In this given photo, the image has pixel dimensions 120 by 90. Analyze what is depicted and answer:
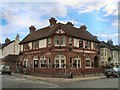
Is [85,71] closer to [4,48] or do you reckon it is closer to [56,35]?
[56,35]

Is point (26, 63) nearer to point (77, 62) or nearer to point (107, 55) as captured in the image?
point (77, 62)

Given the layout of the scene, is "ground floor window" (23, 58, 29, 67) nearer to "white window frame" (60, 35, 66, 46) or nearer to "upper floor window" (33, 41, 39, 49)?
"upper floor window" (33, 41, 39, 49)

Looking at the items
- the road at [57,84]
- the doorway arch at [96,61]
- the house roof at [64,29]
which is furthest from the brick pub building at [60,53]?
the road at [57,84]

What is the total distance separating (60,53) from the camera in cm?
4212

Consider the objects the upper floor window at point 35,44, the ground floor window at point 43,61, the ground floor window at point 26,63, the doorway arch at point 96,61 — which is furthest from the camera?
the doorway arch at point 96,61

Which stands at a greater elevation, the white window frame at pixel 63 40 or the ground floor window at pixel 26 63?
the white window frame at pixel 63 40

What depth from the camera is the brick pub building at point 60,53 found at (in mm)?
41781

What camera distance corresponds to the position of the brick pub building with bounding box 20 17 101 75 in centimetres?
4178

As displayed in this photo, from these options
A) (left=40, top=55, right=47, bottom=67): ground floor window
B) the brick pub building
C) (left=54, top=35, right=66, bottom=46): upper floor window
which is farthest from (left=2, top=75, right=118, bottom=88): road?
(left=40, top=55, right=47, bottom=67): ground floor window

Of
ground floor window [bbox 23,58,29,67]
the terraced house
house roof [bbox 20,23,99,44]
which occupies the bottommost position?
ground floor window [bbox 23,58,29,67]

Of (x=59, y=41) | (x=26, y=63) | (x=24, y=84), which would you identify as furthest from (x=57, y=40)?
(x=24, y=84)

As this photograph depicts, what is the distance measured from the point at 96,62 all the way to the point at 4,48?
3098 centimetres

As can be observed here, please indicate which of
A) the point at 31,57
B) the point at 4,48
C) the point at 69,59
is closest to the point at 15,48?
the point at 4,48

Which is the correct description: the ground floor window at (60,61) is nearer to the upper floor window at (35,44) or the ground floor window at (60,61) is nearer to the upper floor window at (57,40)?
the upper floor window at (57,40)
